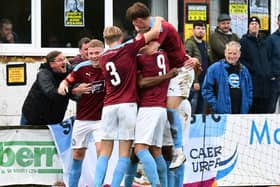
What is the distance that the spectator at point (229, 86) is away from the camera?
13438mm

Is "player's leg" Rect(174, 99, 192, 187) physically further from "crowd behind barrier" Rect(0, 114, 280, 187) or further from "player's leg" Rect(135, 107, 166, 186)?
"crowd behind barrier" Rect(0, 114, 280, 187)

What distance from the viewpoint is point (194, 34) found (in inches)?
571

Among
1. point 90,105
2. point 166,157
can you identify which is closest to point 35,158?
point 90,105

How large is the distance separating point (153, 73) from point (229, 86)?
3264 millimetres

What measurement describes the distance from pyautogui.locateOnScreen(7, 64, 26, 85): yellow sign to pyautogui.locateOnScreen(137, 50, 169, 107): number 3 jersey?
4.62 metres

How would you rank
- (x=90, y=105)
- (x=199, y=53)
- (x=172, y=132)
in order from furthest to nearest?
(x=199, y=53)
(x=90, y=105)
(x=172, y=132)

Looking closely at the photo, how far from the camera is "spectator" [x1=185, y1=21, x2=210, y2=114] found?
1423 centimetres

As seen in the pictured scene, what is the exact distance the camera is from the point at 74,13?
1512 cm

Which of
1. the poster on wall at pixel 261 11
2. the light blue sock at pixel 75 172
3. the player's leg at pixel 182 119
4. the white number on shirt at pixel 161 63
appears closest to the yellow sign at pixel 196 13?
the poster on wall at pixel 261 11

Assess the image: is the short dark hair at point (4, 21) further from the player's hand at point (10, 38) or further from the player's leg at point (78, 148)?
the player's leg at point (78, 148)

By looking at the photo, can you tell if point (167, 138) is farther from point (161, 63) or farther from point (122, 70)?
point (122, 70)

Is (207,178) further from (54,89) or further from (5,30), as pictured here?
(5,30)

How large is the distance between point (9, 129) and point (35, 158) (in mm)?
561

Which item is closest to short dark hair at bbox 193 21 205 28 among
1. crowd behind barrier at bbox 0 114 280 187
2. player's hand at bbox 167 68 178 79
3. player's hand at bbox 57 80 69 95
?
crowd behind barrier at bbox 0 114 280 187
